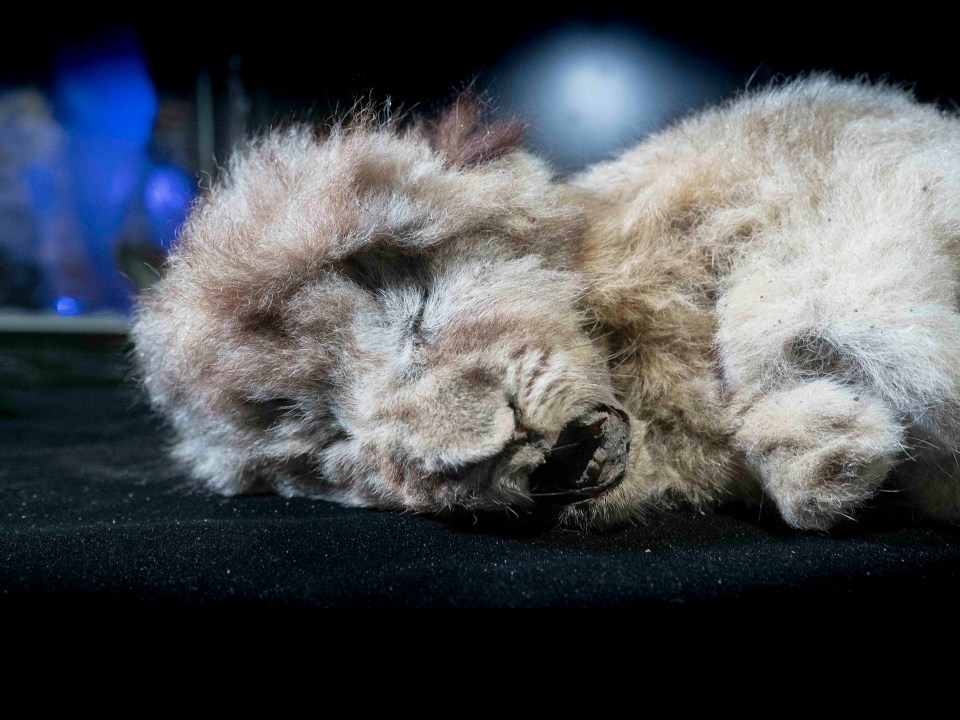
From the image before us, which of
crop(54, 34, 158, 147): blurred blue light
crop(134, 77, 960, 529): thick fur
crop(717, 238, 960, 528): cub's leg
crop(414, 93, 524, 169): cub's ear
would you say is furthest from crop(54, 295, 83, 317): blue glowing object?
crop(717, 238, 960, 528): cub's leg

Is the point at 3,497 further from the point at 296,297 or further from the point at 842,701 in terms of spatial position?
the point at 842,701

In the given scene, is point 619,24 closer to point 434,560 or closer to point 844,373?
point 844,373

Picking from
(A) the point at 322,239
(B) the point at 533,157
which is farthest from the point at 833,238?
(A) the point at 322,239

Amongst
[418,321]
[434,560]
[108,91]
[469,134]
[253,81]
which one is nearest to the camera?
[434,560]

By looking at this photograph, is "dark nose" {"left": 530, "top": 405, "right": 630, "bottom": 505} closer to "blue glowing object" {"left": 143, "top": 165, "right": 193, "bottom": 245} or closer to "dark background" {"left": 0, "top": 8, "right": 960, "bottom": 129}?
"dark background" {"left": 0, "top": 8, "right": 960, "bottom": 129}

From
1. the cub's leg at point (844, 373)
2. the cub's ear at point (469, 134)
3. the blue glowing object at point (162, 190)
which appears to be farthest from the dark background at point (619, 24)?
the cub's leg at point (844, 373)

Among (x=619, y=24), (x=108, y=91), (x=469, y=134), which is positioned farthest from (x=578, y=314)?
(x=108, y=91)
